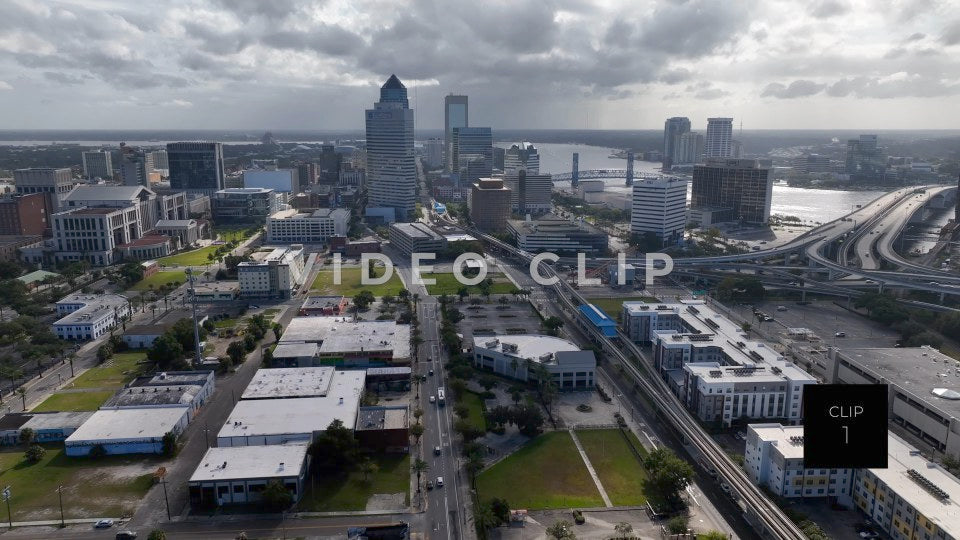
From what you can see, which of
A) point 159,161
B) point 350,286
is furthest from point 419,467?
point 159,161

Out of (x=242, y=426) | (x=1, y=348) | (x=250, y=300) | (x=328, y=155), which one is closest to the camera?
(x=242, y=426)

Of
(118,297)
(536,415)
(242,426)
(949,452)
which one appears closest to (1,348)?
(118,297)

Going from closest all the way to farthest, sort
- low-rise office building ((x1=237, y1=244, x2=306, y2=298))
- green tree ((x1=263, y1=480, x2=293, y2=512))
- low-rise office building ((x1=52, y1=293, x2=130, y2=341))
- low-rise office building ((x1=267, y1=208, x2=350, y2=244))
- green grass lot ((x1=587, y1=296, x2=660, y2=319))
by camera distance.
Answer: green tree ((x1=263, y1=480, x2=293, y2=512)) < low-rise office building ((x1=52, y1=293, x2=130, y2=341)) < green grass lot ((x1=587, y1=296, x2=660, y2=319)) < low-rise office building ((x1=237, y1=244, x2=306, y2=298)) < low-rise office building ((x1=267, y1=208, x2=350, y2=244))

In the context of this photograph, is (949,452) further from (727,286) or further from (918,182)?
(918,182)

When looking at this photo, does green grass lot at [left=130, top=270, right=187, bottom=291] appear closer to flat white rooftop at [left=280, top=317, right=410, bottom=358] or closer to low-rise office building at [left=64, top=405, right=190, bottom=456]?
flat white rooftop at [left=280, top=317, right=410, bottom=358]

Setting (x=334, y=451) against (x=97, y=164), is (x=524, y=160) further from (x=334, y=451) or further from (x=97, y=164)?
(x=334, y=451)

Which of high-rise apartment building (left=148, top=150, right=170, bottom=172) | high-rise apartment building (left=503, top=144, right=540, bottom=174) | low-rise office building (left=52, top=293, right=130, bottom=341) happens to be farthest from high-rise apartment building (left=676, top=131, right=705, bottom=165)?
low-rise office building (left=52, top=293, right=130, bottom=341)

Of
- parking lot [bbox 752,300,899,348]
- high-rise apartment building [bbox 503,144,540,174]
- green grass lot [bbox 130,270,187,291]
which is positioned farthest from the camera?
high-rise apartment building [bbox 503,144,540,174]

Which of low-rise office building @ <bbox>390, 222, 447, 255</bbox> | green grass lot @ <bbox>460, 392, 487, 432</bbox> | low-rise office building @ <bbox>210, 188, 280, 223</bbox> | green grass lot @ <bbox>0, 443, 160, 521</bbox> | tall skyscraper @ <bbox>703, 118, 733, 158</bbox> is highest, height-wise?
tall skyscraper @ <bbox>703, 118, 733, 158</bbox>
